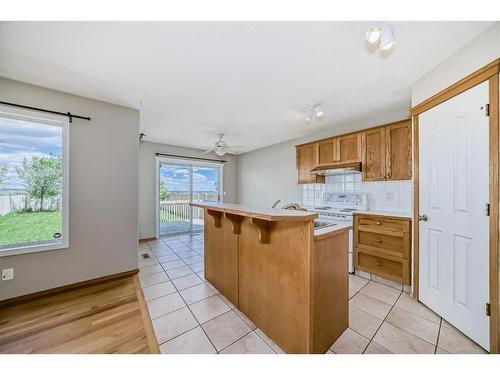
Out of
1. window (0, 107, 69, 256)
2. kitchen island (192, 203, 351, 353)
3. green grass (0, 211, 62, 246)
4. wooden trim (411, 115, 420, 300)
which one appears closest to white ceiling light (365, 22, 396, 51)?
kitchen island (192, 203, 351, 353)

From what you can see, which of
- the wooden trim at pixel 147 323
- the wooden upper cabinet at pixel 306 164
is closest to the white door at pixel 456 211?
the wooden upper cabinet at pixel 306 164

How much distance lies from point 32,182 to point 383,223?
433 cm

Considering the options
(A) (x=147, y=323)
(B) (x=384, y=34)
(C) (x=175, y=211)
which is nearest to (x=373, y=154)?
(B) (x=384, y=34)

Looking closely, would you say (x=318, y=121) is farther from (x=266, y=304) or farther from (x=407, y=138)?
(x=266, y=304)

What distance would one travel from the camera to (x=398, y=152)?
2.57 meters

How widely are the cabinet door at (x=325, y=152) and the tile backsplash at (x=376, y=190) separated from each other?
386mm

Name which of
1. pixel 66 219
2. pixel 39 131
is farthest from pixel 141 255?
pixel 39 131

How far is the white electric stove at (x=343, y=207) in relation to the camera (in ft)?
9.05

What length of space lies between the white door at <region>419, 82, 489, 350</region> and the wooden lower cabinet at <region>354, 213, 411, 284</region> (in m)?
0.24

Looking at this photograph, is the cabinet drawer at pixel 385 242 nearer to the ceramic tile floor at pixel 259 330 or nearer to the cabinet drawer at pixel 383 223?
the cabinet drawer at pixel 383 223

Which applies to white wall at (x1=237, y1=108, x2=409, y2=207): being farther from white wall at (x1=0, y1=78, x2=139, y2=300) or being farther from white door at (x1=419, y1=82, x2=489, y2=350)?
white wall at (x1=0, y1=78, x2=139, y2=300)

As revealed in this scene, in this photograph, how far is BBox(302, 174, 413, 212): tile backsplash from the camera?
2756 millimetres

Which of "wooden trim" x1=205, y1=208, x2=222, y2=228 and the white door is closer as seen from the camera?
the white door
